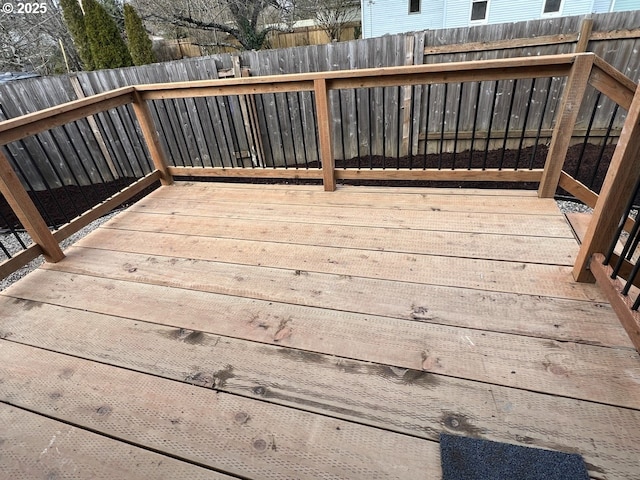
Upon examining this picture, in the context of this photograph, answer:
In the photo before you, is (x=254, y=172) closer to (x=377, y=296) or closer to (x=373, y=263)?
(x=373, y=263)

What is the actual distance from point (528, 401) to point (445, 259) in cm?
80

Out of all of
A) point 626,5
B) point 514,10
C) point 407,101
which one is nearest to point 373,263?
point 407,101

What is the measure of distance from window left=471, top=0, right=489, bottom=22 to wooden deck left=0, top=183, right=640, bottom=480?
8.86 metres

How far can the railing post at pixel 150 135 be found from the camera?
2742 mm

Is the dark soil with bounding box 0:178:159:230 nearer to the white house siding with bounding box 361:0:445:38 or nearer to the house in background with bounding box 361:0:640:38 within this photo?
the white house siding with bounding box 361:0:445:38

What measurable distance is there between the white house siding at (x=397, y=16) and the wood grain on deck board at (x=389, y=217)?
9364 mm

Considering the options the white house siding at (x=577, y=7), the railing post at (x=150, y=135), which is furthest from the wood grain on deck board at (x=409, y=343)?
the white house siding at (x=577, y=7)

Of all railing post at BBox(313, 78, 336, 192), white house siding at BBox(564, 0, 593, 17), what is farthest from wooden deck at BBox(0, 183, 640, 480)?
white house siding at BBox(564, 0, 593, 17)

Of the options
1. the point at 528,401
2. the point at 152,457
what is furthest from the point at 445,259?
the point at 152,457

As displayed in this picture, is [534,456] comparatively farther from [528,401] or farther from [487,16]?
[487,16]

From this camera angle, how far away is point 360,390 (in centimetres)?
118

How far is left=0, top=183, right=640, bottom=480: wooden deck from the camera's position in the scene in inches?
40.9

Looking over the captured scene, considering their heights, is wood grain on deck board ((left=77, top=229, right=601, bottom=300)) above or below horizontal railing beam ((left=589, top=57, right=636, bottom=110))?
below

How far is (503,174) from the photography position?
2250 mm
